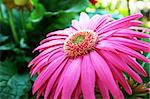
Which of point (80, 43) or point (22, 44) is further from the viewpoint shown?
→ point (22, 44)

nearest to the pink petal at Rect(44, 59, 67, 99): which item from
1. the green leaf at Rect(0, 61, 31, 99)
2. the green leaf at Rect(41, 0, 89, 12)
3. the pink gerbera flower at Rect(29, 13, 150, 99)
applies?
the pink gerbera flower at Rect(29, 13, 150, 99)

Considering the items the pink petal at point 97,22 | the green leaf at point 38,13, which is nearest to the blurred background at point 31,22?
the green leaf at point 38,13

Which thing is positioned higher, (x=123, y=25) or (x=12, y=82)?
(x=123, y=25)

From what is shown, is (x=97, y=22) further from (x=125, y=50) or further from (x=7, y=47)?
(x=7, y=47)

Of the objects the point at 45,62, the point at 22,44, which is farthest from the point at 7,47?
the point at 45,62

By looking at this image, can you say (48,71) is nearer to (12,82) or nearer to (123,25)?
(123,25)

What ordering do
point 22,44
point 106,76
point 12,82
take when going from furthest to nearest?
point 22,44
point 12,82
point 106,76

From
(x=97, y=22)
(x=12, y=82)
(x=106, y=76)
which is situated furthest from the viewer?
(x=12, y=82)

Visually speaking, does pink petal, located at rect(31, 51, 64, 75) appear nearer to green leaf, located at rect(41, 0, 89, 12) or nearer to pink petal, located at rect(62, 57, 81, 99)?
pink petal, located at rect(62, 57, 81, 99)
